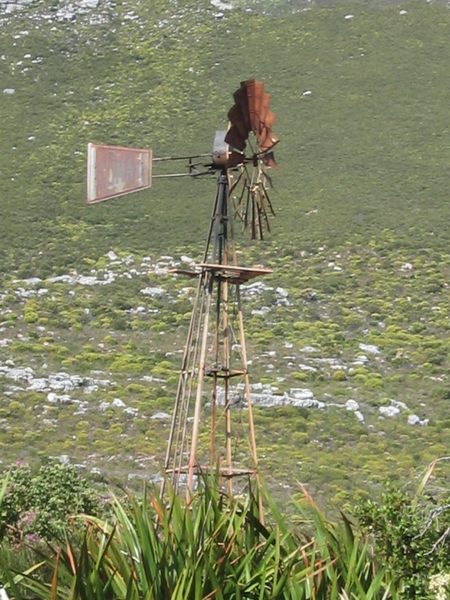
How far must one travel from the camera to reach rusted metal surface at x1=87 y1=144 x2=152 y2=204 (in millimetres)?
8211

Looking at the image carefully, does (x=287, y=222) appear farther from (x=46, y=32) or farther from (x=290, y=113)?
(x=46, y=32)

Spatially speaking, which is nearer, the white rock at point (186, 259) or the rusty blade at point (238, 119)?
the rusty blade at point (238, 119)

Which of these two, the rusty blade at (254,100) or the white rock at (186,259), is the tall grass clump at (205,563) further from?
the white rock at (186,259)

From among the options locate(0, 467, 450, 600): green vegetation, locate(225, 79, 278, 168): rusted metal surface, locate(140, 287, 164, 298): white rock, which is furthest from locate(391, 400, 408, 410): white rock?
locate(0, 467, 450, 600): green vegetation

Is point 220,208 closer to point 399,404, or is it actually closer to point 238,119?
point 238,119

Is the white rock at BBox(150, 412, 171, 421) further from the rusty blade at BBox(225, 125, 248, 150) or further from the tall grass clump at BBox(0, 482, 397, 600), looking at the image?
the tall grass clump at BBox(0, 482, 397, 600)

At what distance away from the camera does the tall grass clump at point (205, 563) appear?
5.66m

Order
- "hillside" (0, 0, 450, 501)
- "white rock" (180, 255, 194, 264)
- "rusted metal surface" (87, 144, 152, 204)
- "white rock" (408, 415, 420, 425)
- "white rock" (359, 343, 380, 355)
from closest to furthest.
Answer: "rusted metal surface" (87, 144, 152, 204)
"hillside" (0, 0, 450, 501)
"white rock" (408, 415, 420, 425)
"white rock" (359, 343, 380, 355)
"white rock" (180, 255, 194, 264)

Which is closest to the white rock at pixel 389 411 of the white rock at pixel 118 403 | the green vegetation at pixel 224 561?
the white rock at pixel 118 403

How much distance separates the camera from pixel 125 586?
19.4ft

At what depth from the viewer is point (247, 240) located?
32719 mm

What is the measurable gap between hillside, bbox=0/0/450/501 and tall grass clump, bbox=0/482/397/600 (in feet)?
34.2

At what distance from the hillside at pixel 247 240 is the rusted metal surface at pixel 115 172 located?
29.6 ft

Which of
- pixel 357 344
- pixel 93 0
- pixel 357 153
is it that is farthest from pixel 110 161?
pixel 93 0
